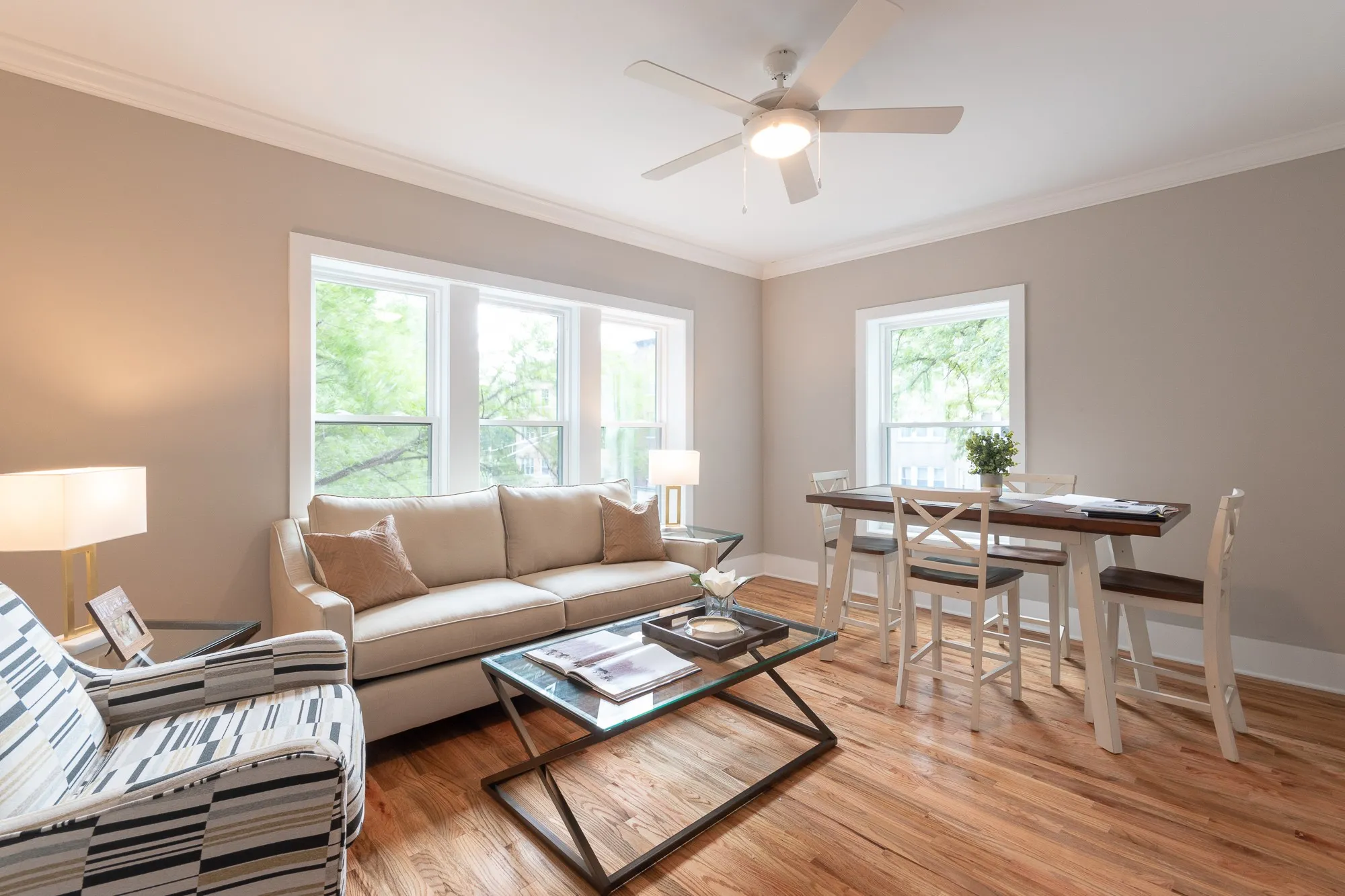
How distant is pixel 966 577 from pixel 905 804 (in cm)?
107

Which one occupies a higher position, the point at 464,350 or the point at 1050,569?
the point at 464,350

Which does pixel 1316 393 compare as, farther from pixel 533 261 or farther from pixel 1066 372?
pixel 533 261

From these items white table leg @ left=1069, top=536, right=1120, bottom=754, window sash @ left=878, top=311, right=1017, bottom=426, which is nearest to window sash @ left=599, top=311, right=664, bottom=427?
window sash @ left=878, top=311, right=1017, bottom=426

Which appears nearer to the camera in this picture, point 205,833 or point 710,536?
point 205,833

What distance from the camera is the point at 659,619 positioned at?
7.88 ft

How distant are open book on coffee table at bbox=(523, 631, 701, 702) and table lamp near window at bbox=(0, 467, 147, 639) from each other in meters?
1.40

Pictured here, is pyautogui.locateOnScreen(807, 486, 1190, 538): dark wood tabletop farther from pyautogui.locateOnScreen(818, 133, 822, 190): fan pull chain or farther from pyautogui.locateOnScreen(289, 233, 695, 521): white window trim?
pyautogui.locateOnScreen(289, 233, 695, 521): white window trim

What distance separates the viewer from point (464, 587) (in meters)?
2.92

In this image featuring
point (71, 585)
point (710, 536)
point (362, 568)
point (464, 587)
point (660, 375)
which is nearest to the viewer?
point (71, 585)

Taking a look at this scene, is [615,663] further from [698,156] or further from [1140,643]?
[1140,643]

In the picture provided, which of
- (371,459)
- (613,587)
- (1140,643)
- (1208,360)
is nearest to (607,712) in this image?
(613,587)

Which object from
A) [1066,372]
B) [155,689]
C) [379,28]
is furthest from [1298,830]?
[379,28]

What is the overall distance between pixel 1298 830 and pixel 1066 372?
8.23 ft

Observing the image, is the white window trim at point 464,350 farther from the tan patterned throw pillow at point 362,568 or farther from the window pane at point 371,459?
the tan patterned throw pillow at point 362,568
